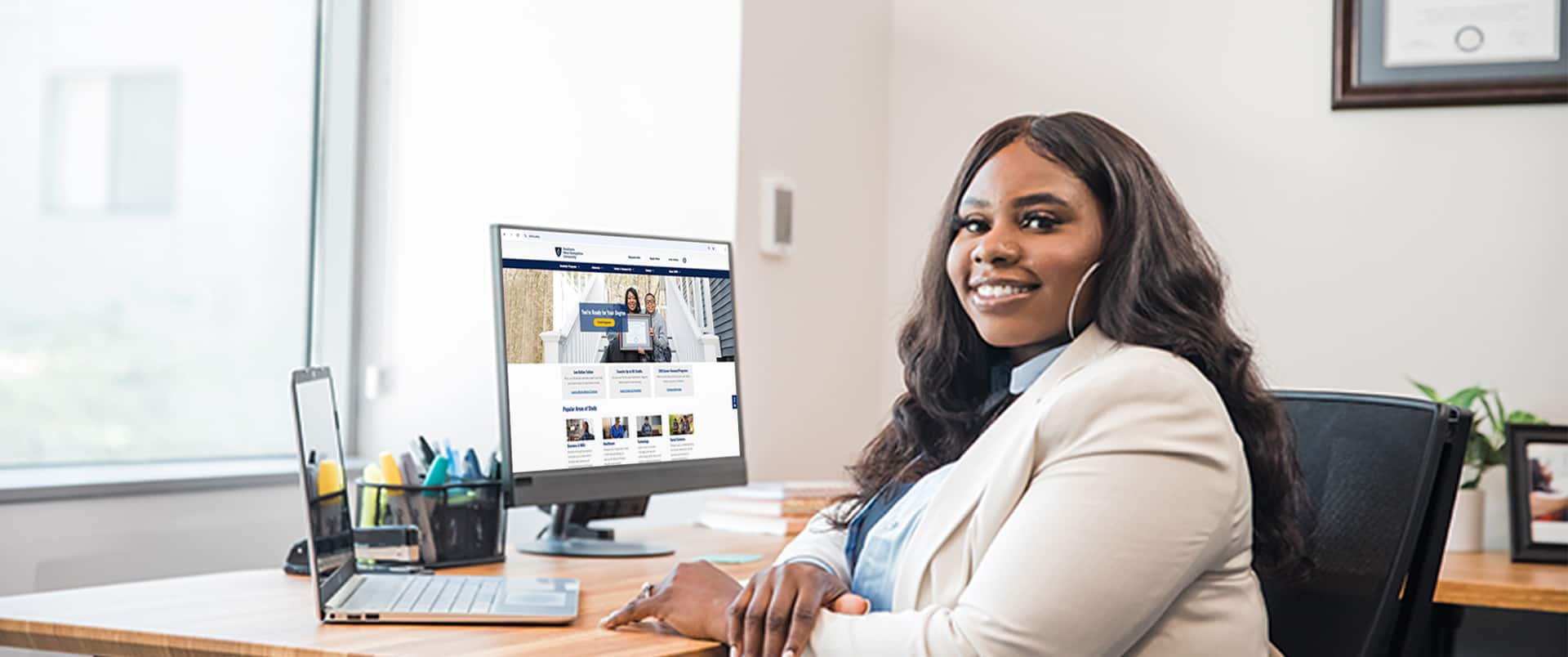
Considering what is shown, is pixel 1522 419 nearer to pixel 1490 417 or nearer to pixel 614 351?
pixel 1490 417

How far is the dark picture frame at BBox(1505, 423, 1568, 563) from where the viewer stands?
235 cm

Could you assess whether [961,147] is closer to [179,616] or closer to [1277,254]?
[1277,254]

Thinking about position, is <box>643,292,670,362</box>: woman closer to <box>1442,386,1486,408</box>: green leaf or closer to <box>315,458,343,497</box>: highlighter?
<box>315,458,343,497</box>: highlighter

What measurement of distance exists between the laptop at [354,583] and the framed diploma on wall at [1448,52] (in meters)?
1.73

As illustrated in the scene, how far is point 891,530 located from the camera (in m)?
1.54

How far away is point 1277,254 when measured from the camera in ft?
8.89

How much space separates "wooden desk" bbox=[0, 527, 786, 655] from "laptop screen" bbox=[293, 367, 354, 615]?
49mm

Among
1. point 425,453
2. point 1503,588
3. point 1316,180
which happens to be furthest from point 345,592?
point 1316,180

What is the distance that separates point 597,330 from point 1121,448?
35.0 inches

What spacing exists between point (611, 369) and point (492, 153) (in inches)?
33.6

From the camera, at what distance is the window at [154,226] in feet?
7.09

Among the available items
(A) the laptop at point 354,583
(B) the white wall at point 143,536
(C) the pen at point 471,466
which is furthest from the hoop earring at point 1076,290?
(B) the white wall at point 143,536

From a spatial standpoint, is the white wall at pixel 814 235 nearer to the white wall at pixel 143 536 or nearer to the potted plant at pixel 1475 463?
the white wall at pixel 143 536

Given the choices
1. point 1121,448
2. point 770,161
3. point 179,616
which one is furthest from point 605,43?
point 1121,448
